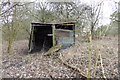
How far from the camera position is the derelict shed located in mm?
4605

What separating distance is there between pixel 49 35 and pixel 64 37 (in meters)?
0.53

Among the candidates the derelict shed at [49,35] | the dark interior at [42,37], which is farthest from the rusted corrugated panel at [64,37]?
the dark interior at [42,37]

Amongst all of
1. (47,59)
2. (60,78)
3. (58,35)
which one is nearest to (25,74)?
(60,78)

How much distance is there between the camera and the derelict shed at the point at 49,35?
A: 4605mm

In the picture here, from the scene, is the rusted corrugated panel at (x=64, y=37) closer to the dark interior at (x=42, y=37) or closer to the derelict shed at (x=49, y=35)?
the derelict shed at (x=49, y=35)

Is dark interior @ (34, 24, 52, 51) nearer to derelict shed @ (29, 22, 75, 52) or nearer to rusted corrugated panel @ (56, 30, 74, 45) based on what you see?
derelict shed @ (29, 22, 75, 52)

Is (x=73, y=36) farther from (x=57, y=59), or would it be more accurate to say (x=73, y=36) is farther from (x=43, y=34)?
(x=57, y=59)

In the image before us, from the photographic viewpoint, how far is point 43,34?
559 cm

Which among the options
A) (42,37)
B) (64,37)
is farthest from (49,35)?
(42,37)

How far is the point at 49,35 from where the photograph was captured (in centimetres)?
465

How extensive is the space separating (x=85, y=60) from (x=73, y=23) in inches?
79.9

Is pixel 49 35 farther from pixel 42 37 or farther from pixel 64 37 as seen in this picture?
pixel 42 37

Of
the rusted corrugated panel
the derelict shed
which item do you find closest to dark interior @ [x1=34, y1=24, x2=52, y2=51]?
the derelict shed

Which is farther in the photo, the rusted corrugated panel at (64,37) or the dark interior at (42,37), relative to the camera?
the dark interior at (42,37)
